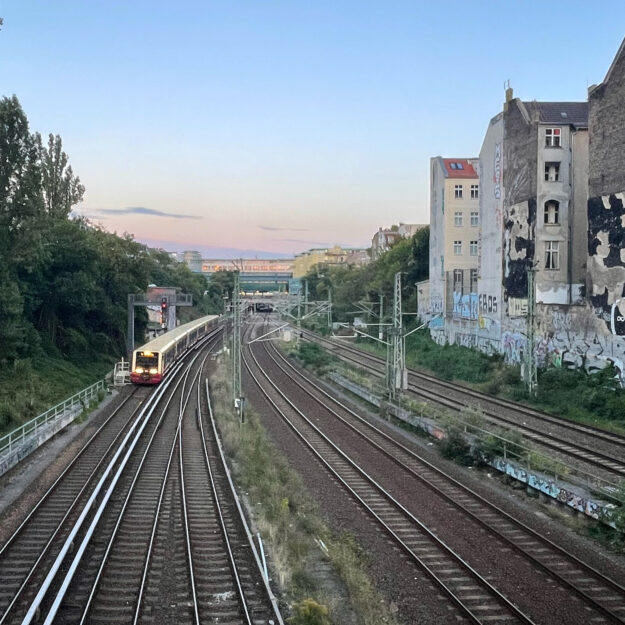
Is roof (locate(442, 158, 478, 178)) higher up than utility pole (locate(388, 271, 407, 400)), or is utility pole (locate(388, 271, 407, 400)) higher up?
roof (locate(442, 158, 478, 178))

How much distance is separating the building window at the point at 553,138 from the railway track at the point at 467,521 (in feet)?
60.3

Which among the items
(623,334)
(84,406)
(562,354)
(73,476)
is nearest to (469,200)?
(562,354)

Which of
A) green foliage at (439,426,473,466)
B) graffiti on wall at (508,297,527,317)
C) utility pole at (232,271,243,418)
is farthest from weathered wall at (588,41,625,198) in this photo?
utility pole at (232,271,243,418)

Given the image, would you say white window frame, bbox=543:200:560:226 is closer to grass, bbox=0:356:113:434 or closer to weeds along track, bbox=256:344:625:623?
weeds along track, bbox=256:344:625:623

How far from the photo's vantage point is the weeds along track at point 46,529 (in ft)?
32.0

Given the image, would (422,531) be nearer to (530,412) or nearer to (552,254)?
(530,412)

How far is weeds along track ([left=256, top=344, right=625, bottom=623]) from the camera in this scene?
32.4ft

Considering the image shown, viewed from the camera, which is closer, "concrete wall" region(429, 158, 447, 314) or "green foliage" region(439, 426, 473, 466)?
"green foliage" region(439, 426, 473, 466)

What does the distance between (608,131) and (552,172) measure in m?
5.70

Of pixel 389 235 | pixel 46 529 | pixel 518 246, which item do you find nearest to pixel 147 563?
pixel 46 529

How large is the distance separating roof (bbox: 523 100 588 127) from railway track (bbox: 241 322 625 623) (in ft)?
67.5

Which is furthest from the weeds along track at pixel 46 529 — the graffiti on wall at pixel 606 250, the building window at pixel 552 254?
the building window at pixel 552 254

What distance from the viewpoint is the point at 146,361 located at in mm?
34812

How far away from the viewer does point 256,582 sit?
33.5 feet
